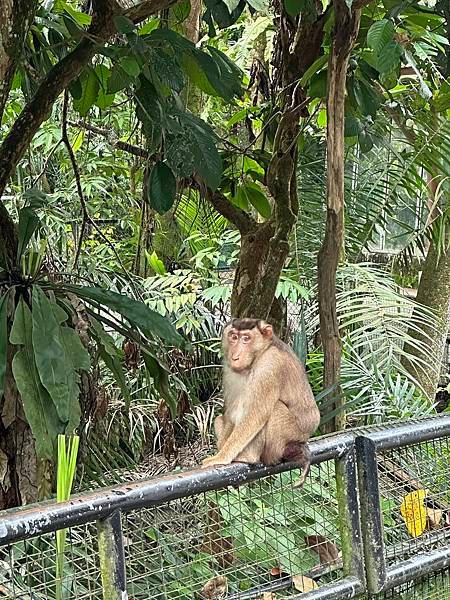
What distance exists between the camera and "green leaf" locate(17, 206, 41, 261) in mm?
2613

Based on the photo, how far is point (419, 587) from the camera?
1.97 metres

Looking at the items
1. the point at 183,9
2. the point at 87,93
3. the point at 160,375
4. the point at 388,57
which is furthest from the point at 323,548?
the point at 183,9

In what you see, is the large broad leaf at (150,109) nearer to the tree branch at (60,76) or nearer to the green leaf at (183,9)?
the tree branch at (60,76)

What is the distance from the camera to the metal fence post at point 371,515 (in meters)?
1.82

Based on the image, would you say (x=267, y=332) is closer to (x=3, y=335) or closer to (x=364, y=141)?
(x=3, y=335)

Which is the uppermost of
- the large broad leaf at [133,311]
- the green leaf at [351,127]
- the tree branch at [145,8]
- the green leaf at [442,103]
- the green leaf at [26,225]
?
the tree branch at [145,8]

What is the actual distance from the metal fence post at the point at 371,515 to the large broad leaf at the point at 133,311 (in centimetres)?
98

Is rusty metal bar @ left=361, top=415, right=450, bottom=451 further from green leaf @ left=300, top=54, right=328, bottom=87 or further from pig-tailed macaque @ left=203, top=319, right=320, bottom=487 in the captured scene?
green leaf @ left=300, top=54, right=328, bottom=87

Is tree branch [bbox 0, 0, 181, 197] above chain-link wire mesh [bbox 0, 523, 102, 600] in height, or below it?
above

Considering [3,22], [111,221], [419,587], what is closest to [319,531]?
[419,587]

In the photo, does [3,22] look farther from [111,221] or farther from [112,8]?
[111,221]

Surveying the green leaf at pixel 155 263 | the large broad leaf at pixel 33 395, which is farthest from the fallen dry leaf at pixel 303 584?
the green leaf at pixel 155 263

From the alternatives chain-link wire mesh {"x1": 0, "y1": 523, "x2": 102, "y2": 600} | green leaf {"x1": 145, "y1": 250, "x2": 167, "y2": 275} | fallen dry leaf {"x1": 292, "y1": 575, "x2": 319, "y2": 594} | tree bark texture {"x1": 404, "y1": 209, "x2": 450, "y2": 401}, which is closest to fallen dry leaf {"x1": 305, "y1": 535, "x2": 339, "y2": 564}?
fallen dry leaf {"x1": 292, "y1": 575, "x2": 319, "y2": 594}

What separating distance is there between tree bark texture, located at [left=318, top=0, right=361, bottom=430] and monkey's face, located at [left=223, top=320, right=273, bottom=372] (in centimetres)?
46
